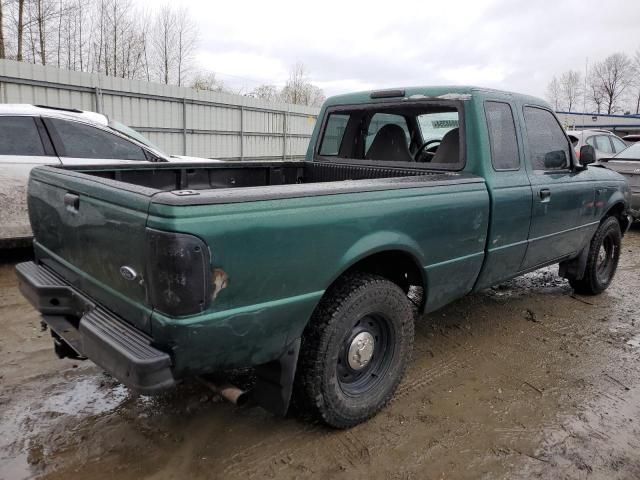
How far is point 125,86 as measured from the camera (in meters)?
12.2

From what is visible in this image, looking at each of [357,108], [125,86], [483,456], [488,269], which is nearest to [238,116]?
[125,86]

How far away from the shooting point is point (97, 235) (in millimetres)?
2262

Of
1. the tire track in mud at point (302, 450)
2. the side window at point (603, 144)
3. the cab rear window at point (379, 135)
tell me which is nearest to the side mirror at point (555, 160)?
the cab rear window at point (379, 135)

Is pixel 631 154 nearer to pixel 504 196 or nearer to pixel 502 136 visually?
pixel 502 136

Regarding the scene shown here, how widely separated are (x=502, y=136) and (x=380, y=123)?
3.95ft

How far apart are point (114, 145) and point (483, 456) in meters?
5.09

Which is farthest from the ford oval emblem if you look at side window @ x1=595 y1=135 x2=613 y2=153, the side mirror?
side window @ x1=595 y1=135 x2=613 y2=153

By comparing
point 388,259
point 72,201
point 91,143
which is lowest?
point 388,259

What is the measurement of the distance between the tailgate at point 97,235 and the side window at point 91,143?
287 cm

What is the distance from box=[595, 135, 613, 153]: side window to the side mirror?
866cm

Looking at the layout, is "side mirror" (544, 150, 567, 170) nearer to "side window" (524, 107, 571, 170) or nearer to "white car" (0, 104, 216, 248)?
"side window" (524, 107, 571, 170)

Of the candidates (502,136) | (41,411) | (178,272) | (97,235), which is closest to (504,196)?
(502,136)

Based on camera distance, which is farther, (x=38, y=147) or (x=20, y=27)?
(x=20, y=27)

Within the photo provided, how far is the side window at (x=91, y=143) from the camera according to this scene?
18.0ft
